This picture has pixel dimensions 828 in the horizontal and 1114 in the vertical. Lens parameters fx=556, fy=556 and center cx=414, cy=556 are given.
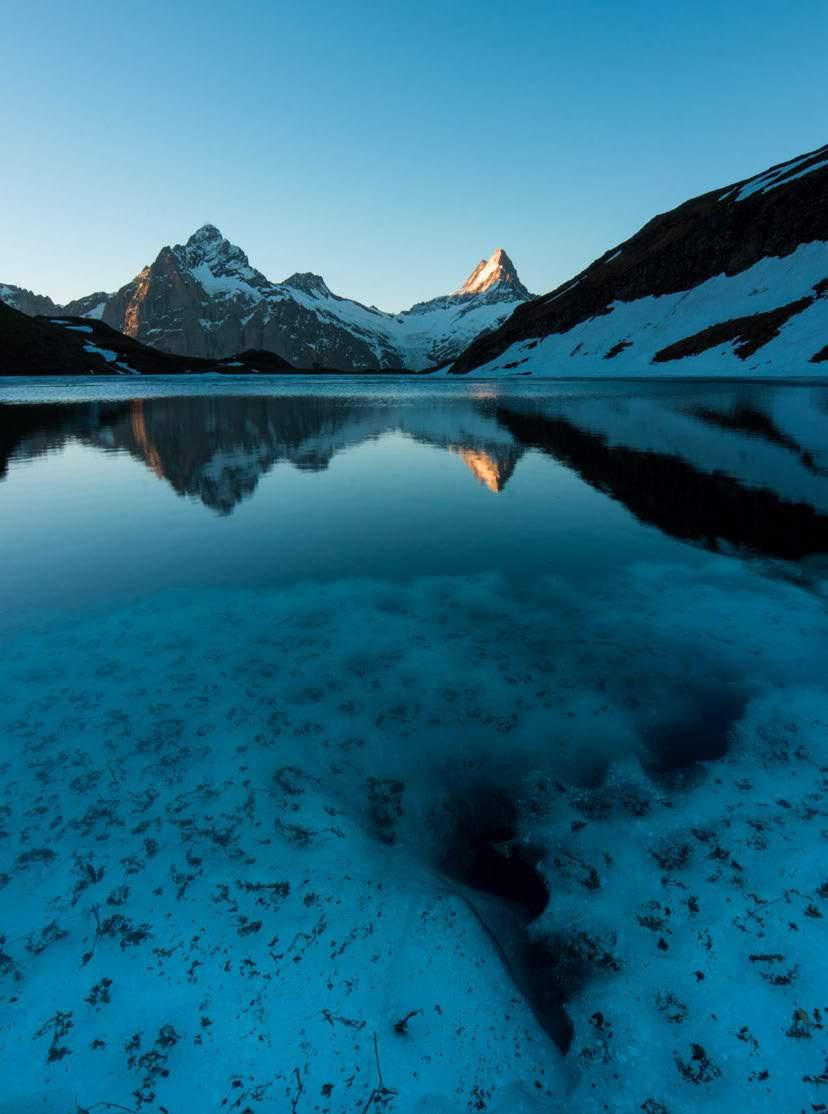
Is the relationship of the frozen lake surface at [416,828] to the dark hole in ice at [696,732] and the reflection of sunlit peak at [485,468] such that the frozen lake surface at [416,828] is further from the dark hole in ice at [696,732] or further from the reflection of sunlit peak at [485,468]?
the reflection of sunlit peak at [485,468]

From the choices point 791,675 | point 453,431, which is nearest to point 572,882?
point 791,675

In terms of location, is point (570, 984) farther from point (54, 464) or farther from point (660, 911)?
point (54, 464)

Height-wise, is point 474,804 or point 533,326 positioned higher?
point 533,326

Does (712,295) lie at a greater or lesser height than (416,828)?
greater

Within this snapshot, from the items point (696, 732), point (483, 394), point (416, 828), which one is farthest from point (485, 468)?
point (483, 394)

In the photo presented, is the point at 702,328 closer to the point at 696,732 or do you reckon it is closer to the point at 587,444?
the point at 587,444
